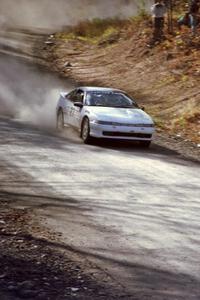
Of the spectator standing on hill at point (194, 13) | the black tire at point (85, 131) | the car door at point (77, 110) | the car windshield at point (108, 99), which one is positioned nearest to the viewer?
the black tire at point (85, 131)

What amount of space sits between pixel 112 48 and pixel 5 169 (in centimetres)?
2478

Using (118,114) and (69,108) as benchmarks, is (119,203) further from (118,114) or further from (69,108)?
(69,108)

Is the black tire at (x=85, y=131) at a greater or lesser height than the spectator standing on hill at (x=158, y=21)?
lesser

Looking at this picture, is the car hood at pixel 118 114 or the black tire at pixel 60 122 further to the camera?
the black tire at pixel 60 122

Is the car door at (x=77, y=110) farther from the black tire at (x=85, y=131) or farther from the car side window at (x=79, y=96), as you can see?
the black tire at (x=85, y=131)

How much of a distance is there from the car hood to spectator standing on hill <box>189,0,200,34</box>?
13.4m

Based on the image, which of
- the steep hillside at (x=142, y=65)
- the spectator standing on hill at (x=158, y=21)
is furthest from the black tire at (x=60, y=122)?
the spectator standing on hill at (x=158, y=21)

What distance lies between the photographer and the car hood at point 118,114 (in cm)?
1859

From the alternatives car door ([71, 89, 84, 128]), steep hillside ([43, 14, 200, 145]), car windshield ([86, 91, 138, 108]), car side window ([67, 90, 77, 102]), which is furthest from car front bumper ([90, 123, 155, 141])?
steep hillside ([43, 14, 200, 145])

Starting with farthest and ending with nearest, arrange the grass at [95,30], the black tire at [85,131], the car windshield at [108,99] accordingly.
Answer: the grass at [95,30] → the car windshield at [108,99] → the black tire at [85,131]

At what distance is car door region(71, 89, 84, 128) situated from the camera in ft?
64.3

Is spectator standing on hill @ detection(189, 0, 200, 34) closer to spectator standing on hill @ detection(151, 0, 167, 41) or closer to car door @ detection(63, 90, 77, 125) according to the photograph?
spectator standing on hill @ detection(151, 0, 167, 41)

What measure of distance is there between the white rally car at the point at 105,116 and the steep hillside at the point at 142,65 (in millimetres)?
2282

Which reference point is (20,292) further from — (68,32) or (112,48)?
(68,32)
